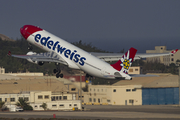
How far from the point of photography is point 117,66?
221ft

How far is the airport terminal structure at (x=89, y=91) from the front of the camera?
11831 cm

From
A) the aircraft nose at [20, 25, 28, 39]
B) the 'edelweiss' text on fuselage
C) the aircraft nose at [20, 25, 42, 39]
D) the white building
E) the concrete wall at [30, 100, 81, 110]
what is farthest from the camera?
the white building

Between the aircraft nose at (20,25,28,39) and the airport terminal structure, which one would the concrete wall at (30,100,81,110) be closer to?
the airport terminal structure

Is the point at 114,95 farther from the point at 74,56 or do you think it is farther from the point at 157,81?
the point at 74,56

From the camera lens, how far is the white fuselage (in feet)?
224

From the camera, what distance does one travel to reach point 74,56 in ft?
234

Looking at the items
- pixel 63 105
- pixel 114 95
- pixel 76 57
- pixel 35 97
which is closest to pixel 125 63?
pixel 76 57

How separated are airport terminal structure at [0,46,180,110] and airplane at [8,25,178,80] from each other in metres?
34.6

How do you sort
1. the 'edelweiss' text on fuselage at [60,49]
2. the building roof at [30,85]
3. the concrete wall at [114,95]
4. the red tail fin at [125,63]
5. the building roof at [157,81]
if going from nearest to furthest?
1. the red tail fin at [125,63]
2. the 'edelweiss' text on fuselage at [60,49]
3. the building roof at [30,85]
4. the concrete wall at [114,95]
5. the building roof at [157,81]

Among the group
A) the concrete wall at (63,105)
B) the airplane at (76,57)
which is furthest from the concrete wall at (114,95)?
the airplane at (76,57)

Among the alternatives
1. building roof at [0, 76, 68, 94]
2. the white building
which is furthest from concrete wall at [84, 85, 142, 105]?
the white building

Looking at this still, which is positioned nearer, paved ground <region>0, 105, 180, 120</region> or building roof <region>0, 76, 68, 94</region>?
paved ground <region>0, 105, 180, 120</region>

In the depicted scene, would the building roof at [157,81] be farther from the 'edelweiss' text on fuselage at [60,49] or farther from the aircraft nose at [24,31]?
the 'edelweiss' text on fuselage at [60,49]

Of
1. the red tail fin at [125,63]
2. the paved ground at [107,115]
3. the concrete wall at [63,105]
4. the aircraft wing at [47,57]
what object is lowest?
the paved ground at [107,115]
